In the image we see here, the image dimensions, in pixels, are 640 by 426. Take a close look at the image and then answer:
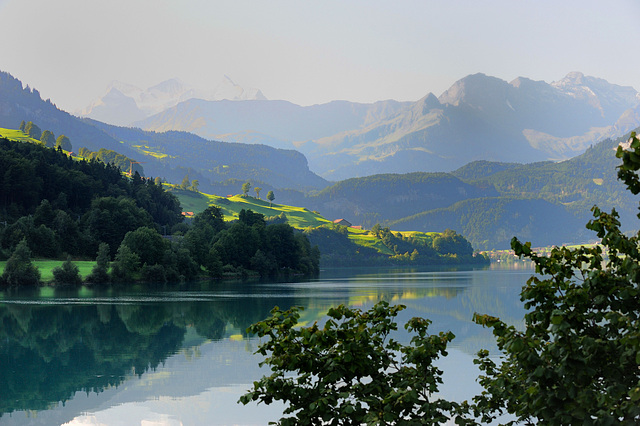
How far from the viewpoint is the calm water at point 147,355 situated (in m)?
24.7

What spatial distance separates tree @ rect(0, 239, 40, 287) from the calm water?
20.1 meters

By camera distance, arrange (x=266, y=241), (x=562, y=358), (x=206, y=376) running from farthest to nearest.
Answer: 1. (x=266, y=241)
2. (x=206, y=376)
3. (x=562, y=358)

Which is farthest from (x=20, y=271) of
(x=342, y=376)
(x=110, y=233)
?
(x=342, y=376)

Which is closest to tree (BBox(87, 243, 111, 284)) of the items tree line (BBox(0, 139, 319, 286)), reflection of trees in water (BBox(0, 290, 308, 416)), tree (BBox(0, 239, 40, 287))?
tree line (BBox(0, 139, 319, 286))

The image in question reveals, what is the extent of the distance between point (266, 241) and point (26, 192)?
162 ft

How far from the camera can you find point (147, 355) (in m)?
38.7

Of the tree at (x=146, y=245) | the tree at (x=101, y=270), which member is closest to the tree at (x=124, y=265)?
the tree at (x=101, y=270)

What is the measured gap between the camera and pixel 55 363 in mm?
36062

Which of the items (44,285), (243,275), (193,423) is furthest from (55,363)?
(243,275)

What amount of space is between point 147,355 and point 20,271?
67.5 m

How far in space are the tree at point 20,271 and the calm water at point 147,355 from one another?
66.1 feet

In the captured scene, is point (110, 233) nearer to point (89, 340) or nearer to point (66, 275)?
point (66, 275)

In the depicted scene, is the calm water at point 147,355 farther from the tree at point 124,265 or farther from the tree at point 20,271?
the tree at point 124,265

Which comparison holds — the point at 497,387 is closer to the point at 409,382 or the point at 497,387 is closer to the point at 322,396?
the point at 409,382
